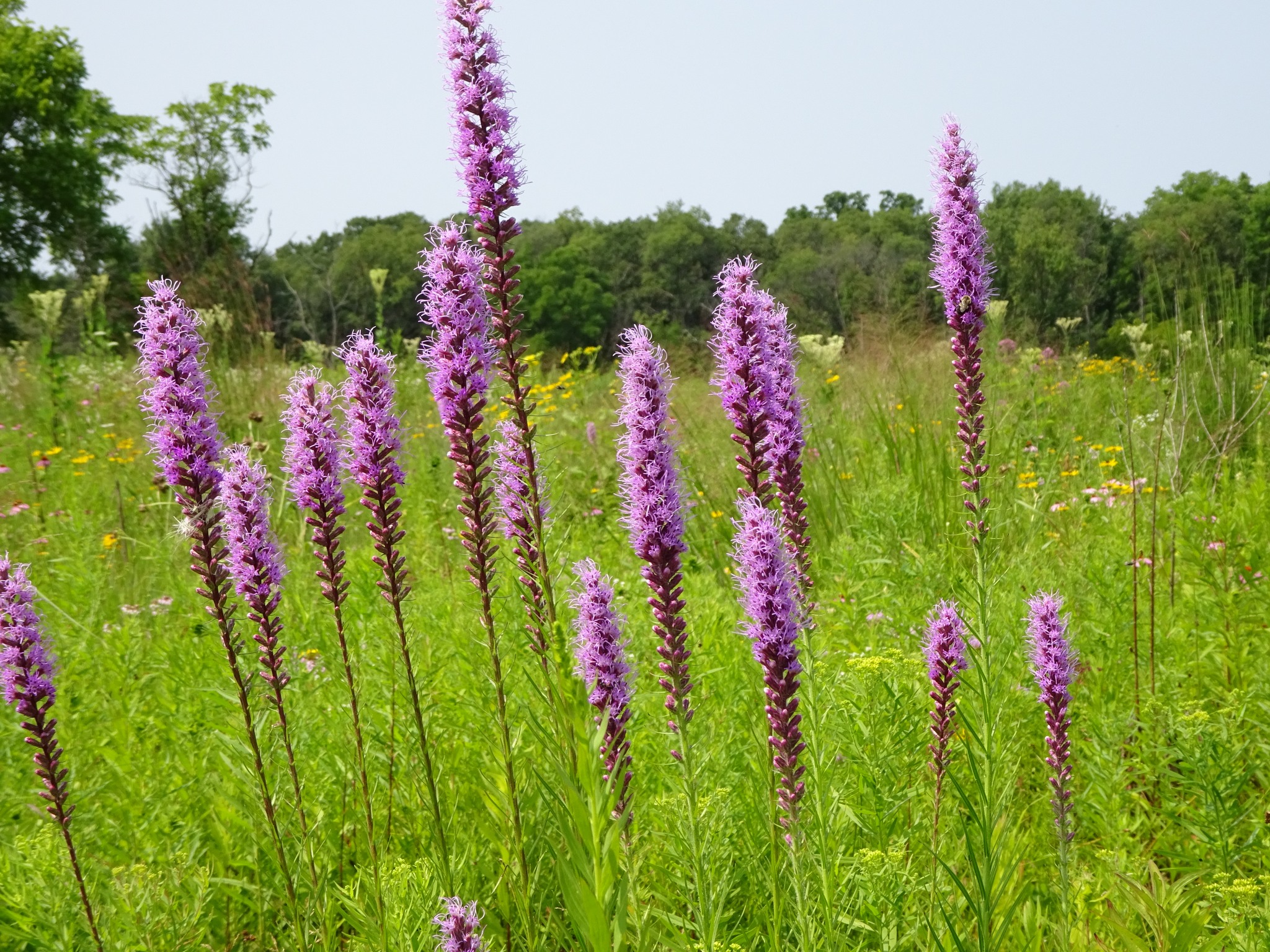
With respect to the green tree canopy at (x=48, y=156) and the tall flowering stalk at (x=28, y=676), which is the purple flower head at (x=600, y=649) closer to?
the tall flowering stalk at (x=28, y=676)

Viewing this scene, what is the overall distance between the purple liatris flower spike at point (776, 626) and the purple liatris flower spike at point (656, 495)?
0.55 feet

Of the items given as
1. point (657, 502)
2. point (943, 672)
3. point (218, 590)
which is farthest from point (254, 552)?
point (943, 672)

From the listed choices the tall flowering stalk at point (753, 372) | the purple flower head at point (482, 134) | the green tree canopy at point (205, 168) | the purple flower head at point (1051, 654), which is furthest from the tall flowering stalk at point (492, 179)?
the green tree canopy at point (205, 168)

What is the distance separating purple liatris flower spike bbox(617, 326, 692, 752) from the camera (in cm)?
217

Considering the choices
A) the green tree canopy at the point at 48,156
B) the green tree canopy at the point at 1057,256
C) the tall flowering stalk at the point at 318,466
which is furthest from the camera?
the green tree canopy at the point at 1057,256

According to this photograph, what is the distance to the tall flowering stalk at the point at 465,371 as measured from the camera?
253 cm

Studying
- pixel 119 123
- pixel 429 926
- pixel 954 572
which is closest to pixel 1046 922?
pixel 429 926

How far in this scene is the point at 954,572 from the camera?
4297 millimetres

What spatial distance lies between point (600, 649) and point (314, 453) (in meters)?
1.00

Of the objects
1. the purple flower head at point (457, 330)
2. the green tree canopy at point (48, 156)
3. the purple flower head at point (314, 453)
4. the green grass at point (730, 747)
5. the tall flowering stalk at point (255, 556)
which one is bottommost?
the green grass at point (730, 747)

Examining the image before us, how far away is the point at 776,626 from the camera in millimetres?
2127

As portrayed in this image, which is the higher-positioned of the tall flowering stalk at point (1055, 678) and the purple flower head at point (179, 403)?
the purple flower head at point (179, 403)

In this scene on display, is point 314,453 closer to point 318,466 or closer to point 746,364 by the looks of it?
point 318,466

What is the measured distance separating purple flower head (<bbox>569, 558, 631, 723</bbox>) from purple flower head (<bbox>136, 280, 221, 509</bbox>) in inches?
40.6
